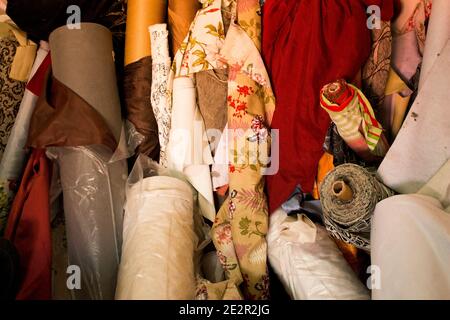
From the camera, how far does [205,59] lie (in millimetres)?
1121

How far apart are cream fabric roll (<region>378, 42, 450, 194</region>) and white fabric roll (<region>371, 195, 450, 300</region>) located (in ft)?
0.40

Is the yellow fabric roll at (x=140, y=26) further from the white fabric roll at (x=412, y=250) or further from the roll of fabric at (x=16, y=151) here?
the white fabric roll at (x=412, y=250)

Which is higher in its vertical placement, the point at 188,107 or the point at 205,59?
the point at 205,59

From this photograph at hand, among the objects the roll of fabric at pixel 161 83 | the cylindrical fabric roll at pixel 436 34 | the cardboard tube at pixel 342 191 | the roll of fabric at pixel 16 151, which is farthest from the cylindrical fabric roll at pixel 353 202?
the roll of fabric at pixel 16 151

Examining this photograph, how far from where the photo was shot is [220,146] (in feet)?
3.58

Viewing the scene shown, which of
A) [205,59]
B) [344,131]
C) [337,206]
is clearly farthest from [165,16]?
[337,206]

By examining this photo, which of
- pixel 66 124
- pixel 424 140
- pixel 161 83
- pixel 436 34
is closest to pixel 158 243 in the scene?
pixel 66 124

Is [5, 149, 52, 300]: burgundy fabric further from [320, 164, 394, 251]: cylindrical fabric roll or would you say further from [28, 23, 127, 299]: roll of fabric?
[320, 164, 394, 251]: cylindrical fabric roll

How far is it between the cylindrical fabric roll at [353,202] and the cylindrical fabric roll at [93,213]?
1.81 feet

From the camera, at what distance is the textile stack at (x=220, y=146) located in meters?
0.85

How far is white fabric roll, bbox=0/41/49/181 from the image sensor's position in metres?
1.10

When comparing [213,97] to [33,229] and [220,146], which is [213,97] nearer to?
A: [220,146]

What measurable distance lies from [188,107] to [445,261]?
759 millimetres
